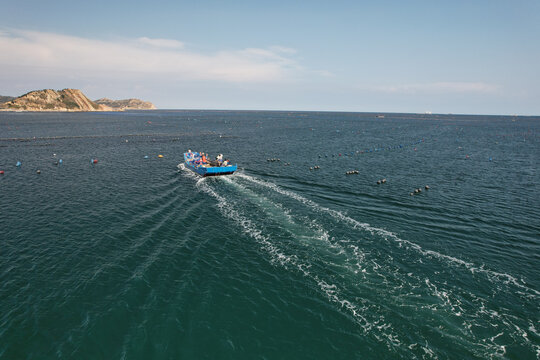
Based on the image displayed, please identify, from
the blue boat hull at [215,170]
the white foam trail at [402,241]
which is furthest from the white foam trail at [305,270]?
the blue boat hull at [215,170]

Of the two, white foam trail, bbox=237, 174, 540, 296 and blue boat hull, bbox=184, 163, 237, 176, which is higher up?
blue boat hull, bbox=184, 163, 237, 176

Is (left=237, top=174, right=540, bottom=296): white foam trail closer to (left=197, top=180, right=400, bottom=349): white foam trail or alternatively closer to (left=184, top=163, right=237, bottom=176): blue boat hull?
(left=197, top=180, right=400, bottom=349): white foam trail

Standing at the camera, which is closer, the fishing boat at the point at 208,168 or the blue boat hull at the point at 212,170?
the blue boat hull at the point at 212,170

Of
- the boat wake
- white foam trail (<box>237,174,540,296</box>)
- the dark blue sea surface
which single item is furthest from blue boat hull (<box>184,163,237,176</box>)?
the boat wake

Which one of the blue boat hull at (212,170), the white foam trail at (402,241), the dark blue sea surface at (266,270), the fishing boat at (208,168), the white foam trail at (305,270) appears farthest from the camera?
the fishing boat at (208,168)

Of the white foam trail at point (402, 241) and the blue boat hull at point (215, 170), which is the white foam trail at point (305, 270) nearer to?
the white foam trail at point (402, 241)

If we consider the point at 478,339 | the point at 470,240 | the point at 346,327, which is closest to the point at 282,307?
the point at 346,327

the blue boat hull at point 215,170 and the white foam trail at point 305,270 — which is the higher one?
the blue boat hull at point 215,170

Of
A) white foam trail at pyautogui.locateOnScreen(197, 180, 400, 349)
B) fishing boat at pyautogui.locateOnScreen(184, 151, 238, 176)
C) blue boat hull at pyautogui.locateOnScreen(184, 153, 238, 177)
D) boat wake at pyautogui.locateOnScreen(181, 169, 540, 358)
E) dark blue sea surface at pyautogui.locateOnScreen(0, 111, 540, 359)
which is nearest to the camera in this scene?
dark blue sea surface at pyautogui.locateOnScreen(0, 111, 540, 359)

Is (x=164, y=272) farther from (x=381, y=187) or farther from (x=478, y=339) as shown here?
(x=381, y=187)
